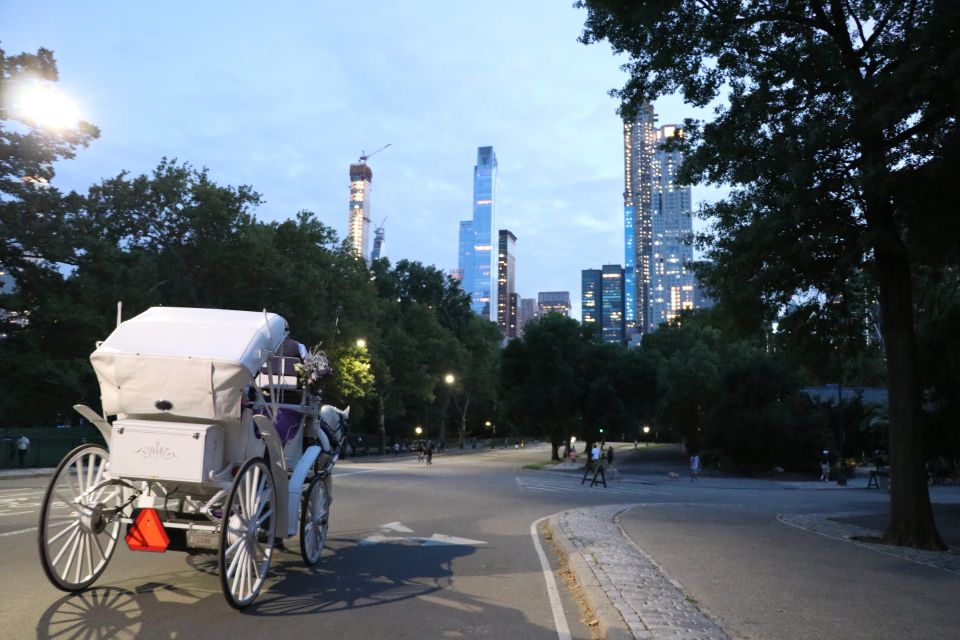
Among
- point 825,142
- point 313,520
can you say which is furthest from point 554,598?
point 825,142

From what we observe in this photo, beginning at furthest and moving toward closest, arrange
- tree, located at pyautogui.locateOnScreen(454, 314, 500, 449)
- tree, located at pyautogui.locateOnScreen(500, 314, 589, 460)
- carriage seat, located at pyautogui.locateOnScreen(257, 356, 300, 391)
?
tree, located at pyautogui.locateOnScreen(454, 314, 500, 449) < tree, located at pyautogui.locateOnScreen(500, 314, 589, 460) < carriage seat, located at pyautogui.locateOnScreen(257, 356, 300, 391)

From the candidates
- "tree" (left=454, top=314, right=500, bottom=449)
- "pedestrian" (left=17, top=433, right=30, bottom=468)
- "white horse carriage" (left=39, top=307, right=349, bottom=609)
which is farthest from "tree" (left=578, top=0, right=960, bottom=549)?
"tree" (left=454, top=314, right=500, bottom=449)

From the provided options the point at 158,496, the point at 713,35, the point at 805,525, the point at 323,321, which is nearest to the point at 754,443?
the point at 323,321

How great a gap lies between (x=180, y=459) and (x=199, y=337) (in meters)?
1.20

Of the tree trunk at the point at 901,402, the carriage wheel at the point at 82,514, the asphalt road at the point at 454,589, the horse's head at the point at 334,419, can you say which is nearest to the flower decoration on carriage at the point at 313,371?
the horse's head at the point at 334,419

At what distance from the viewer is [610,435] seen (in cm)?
5231

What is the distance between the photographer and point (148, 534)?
644 cm

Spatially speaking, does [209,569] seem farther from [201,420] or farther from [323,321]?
[323,321]

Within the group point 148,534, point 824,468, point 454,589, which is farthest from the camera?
point 824,468

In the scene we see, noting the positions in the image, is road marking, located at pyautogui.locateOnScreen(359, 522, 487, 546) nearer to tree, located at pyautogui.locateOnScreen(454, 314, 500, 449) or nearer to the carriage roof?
the carriage roof

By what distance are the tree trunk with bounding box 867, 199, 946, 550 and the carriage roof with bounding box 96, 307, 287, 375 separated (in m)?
10.8

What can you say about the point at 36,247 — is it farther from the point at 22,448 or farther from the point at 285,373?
the point at 285,373

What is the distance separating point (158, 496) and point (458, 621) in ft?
10.5

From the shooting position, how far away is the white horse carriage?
21.3ft
